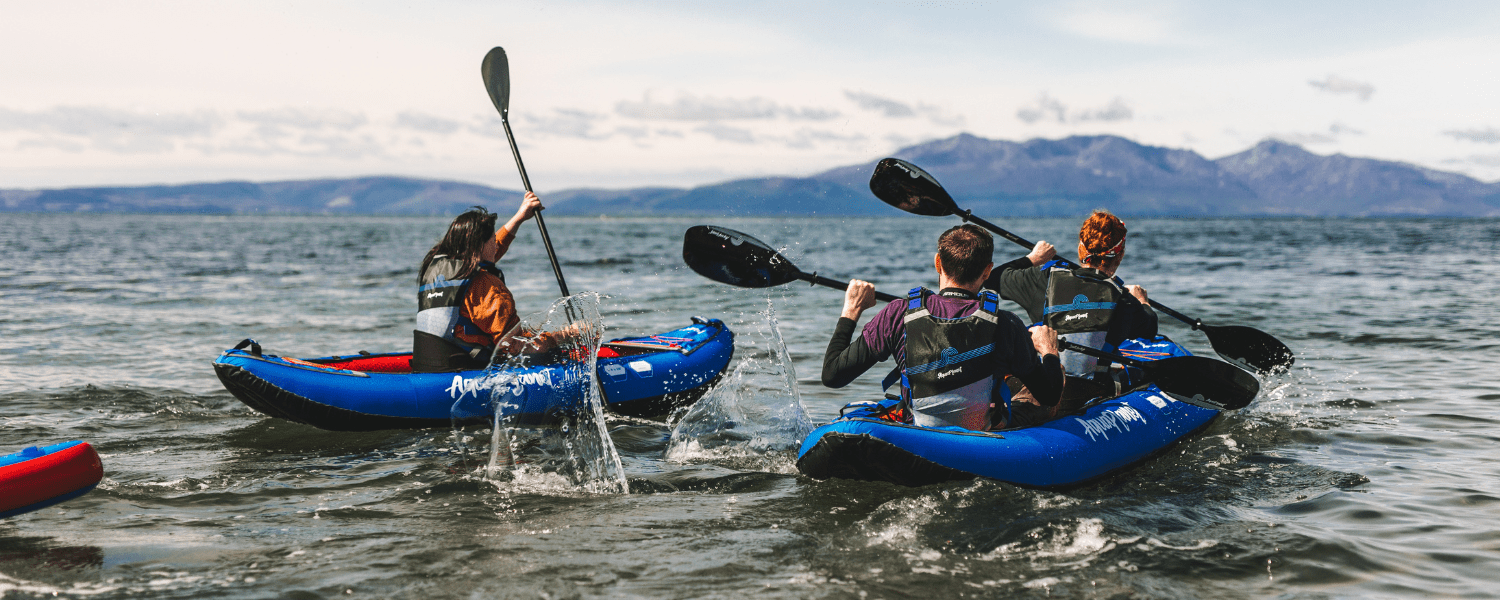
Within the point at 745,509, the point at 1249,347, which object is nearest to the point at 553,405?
the point at 745,509

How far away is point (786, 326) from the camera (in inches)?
548

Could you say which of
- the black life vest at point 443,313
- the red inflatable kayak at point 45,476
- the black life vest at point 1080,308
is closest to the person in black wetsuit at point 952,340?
the black life vest at point 1080,308

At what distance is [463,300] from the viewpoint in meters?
6.71

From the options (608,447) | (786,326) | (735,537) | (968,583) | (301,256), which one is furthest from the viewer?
(301,256)

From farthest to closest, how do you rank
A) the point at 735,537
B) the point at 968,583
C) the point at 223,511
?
the point at 223,511 → the point at 735,537 → the point at 968,583

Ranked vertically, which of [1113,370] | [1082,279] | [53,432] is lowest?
[53,432]

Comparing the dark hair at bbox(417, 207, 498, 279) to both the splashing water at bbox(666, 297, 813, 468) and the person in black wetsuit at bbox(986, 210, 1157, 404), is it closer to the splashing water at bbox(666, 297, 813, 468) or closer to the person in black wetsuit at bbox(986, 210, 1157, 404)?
the splashing water at bbox(666, 297, 813, 468)

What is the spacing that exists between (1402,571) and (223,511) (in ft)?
18.7

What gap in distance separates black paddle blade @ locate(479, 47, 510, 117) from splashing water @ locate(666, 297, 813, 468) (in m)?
3.77

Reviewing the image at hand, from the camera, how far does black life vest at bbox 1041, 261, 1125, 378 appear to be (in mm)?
5742

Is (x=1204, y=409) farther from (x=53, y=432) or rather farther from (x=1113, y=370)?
(x=53, y=432)

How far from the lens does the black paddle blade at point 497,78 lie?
31.7ft

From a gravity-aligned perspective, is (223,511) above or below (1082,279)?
below

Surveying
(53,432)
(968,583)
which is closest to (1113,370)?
(968,583)
